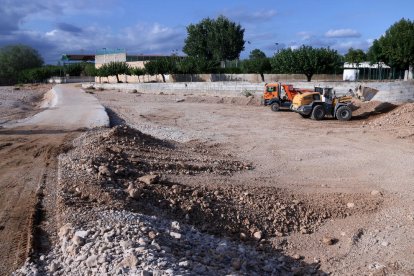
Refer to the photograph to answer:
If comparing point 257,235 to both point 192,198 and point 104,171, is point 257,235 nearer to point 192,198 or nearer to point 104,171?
point 192,198

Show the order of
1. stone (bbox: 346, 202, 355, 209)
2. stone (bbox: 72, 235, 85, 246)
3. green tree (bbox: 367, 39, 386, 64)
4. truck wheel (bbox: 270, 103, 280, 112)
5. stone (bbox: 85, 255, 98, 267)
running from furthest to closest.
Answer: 1. green tree (bbox: 367, 39, 386, 64)
2. truck wheel (bbox: 270, 103, 280, 112)
3. stone (bbox: 346, 202, 355, 209)
4. stone (bbox: 72, 235, 85, 246)
5. stone (bbox: 85, 255, 98, 267)

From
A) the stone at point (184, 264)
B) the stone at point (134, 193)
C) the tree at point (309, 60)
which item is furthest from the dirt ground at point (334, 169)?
the tree at point (309, 60)

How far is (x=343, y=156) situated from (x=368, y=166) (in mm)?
1443

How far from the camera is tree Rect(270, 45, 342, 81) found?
1702 inches

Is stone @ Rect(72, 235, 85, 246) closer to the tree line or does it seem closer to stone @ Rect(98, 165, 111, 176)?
stone @ Rect(98, 165, 111, 176)

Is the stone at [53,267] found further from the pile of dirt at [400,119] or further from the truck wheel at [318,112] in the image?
Result: the truck wheel at [318,112]

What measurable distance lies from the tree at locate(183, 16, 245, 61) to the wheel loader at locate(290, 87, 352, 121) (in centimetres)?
6064

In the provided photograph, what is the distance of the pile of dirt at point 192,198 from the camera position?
8336 millimetres

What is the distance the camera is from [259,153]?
Result: 15555 millimetres

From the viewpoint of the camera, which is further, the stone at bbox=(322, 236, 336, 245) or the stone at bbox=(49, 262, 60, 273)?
the stone at bbox=(322, 236, 336, 245)

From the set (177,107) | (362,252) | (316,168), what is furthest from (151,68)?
(362,252)

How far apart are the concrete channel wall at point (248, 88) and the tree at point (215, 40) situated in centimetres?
2686

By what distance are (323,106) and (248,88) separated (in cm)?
1641

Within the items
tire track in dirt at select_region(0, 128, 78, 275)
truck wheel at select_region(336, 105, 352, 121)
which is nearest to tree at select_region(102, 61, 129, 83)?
truck wheel at select_region(336, 105, 352, 121)
